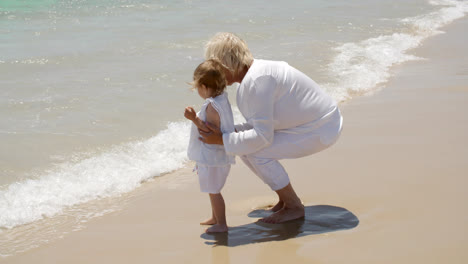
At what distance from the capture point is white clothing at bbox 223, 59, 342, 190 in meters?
3.57

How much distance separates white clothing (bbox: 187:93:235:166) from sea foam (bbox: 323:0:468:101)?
3943 millimetres

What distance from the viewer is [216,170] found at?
12.2ft

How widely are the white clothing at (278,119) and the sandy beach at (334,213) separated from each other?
17.4 inches

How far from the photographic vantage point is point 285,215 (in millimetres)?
3797

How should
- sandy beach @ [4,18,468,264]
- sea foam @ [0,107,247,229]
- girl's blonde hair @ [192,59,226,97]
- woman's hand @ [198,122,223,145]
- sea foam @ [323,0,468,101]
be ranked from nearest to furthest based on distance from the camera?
sandy beach @ [4,18,468,264] → girl's blonde hair @ [192,59,226,97] → woman's hand @ [198,122,223,145] → sea foam @ [0,107,247,229] → sea foam @ [323,0,468,101]

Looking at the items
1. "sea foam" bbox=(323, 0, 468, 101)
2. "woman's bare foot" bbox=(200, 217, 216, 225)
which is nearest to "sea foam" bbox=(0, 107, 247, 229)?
"woman's bare foot" bbox=(200, 217, 216, 225)

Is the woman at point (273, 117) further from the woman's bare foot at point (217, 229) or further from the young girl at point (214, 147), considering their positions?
the woman's bare foot at point (217, 229)

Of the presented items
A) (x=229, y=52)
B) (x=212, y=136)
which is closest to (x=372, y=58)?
(x=229, y=52)

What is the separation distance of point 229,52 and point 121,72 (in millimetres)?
5659

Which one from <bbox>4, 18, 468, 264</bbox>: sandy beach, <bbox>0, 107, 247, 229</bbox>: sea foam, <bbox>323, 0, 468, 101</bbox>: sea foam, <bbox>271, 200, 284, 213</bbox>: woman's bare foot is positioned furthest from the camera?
<bbox>323, 0, 468, 101</bbox>: sea foam

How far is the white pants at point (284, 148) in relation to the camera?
149 inches

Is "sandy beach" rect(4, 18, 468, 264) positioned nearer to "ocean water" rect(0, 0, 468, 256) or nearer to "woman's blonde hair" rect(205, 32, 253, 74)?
"ocean water" rect(0, 0, 468, 256)

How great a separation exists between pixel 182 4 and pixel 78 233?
1408cm

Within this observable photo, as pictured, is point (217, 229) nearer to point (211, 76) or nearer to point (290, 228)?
point (290, 228)
